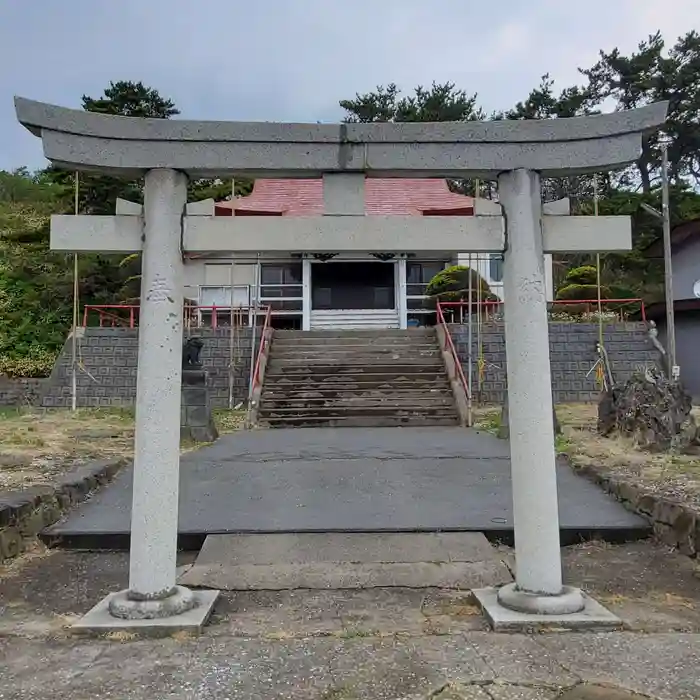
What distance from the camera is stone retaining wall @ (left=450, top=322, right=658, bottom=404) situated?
48.2 ft

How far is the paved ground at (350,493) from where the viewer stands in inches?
217

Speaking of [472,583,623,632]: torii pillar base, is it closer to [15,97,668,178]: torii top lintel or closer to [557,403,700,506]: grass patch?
[557,403,700,506]: grass patch

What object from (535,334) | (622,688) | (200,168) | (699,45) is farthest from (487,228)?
(699,45)

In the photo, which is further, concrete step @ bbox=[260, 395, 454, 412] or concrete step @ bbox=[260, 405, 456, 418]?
concrete step @ bbox=[260, 395, 454, 412]

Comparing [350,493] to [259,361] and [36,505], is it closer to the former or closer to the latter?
[36,505]

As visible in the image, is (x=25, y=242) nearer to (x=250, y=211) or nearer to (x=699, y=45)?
(x=250, y=211)

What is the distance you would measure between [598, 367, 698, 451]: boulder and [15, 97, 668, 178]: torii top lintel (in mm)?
5058

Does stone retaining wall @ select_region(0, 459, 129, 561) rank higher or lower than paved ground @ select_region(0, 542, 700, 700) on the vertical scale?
higher

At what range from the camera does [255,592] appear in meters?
4.28

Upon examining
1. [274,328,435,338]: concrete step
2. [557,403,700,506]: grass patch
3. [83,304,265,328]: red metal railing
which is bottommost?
[557,403,700,506]: grass patch

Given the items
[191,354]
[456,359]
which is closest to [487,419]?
[456,359]

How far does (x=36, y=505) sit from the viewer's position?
5574 mm

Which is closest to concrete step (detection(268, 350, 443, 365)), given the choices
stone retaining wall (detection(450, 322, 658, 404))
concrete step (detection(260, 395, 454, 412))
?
stone retaining wall (detection(450, 322, 658, 404))

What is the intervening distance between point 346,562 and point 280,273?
54.4ft
